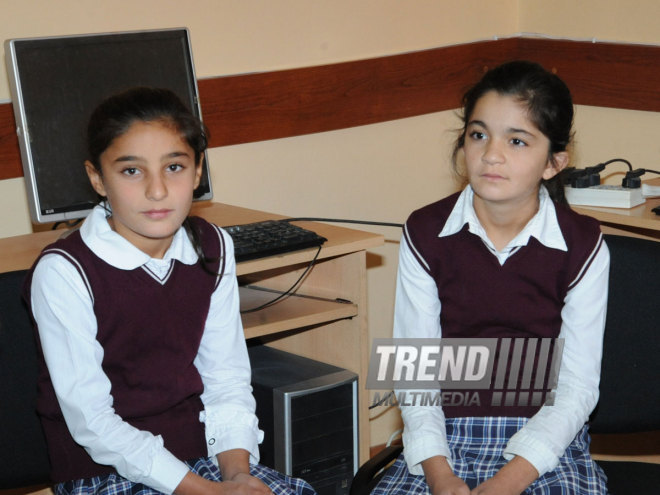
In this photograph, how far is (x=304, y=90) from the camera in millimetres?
2660

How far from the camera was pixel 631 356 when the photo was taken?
1.67 metres

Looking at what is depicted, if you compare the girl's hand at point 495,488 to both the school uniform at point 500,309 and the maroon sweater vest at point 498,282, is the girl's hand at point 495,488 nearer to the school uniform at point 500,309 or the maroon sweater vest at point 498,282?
the school uniform at point 500,309

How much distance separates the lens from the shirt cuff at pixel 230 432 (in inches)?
64.6

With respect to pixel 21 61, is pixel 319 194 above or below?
below

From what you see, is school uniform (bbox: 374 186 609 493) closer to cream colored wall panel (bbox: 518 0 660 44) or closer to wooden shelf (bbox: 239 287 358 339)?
wooden shelf (bbox: 239 287 358 339)

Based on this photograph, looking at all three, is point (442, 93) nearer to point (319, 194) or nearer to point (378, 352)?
point (319, 194)

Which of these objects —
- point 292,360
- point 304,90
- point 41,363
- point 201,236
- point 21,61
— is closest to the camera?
point 41,363

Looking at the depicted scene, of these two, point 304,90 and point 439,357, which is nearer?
point 439,357

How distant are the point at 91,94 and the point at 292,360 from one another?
2.38 ft

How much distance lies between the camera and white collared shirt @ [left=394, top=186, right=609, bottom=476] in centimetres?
159

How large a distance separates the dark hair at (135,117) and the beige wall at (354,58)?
700mm

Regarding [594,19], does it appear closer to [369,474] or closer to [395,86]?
[395,86]

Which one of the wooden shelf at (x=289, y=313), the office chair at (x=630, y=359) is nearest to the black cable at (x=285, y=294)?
the wooden shelf at (x=289, y=313)

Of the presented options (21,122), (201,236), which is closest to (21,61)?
(21,122)
